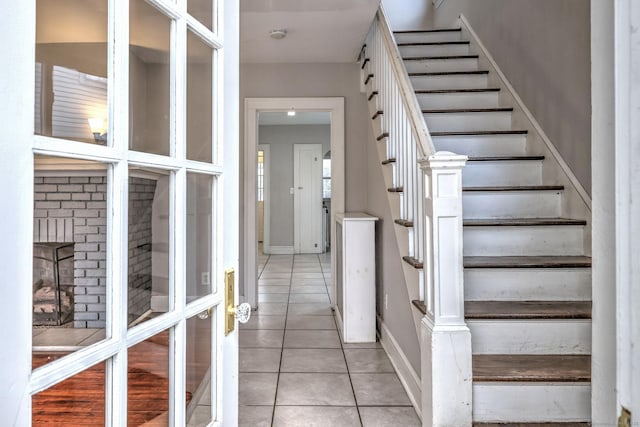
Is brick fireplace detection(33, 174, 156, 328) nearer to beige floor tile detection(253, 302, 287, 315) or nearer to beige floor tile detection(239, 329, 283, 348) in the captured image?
beige floor tile detection(239, 329, 283, 348)

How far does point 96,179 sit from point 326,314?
359cm

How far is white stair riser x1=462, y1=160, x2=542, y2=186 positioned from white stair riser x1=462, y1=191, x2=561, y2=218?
0.65 ft

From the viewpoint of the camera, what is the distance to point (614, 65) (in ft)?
2.11

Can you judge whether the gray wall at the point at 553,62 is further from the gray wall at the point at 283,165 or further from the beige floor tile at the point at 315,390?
the gray wall at the point at 283,165

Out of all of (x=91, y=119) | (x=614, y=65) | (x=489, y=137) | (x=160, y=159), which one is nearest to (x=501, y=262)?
(x=489, y=137)

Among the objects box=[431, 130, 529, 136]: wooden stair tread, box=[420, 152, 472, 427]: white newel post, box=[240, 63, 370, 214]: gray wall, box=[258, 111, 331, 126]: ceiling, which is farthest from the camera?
box=[258, 111, 331, 126]: ceiling

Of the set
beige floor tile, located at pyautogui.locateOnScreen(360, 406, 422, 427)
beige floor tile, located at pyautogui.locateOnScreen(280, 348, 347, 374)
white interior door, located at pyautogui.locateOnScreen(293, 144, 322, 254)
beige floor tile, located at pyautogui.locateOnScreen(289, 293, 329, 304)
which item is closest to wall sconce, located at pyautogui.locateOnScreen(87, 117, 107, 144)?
beige floor tile, located at pyautogui.locateOnScreen(360, 406, 422, 427)

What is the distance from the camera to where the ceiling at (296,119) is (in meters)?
7.55

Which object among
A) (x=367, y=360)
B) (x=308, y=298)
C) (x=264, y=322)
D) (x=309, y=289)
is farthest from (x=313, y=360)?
(x=309, y=289)

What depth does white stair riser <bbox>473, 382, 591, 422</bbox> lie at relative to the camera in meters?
1.69

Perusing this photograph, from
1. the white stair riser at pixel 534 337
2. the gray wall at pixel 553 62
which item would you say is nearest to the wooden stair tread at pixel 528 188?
the gray wall at pixel 553 62

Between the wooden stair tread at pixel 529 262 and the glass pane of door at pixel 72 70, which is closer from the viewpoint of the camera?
the glass pane of door at pixel 72 70

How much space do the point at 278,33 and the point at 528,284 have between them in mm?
2730

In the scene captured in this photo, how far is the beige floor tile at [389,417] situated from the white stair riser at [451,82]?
2601mm
